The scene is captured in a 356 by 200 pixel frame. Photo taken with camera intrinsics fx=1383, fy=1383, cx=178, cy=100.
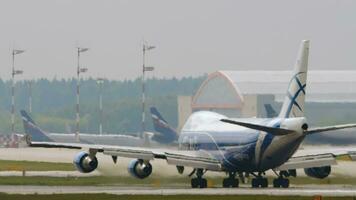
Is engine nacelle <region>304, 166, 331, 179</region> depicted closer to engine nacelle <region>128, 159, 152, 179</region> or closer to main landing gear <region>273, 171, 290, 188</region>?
main landing gear <region>273, 171, 290, 188</region>

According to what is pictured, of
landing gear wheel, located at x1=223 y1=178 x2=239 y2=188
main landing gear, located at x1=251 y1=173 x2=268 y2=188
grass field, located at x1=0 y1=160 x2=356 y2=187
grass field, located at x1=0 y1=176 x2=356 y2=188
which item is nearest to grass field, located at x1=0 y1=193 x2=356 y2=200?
main landing gear, located at x1=251 y1=173 x2=268 y2=188

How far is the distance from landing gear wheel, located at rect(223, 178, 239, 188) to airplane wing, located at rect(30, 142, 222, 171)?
3.66 ft

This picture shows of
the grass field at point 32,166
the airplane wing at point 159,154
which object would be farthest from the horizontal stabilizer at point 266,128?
the grass field at point 32,166

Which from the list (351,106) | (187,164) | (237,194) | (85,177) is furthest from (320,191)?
(351,106)

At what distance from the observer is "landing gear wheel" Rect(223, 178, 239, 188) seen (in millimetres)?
89750

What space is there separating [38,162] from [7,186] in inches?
1982

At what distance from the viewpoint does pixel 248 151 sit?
87.4 metres

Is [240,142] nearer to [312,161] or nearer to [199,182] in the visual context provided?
[199,182]

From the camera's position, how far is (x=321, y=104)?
197 metres

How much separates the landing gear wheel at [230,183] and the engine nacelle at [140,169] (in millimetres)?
6103

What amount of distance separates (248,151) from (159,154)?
5.75 meters

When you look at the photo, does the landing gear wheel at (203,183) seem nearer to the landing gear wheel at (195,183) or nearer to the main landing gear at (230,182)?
the landing gear wheel at (195,183)

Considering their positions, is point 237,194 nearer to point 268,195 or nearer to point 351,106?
point 268,195

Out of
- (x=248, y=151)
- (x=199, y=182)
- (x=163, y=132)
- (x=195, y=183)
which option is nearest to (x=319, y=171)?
(x=248, y=151)
